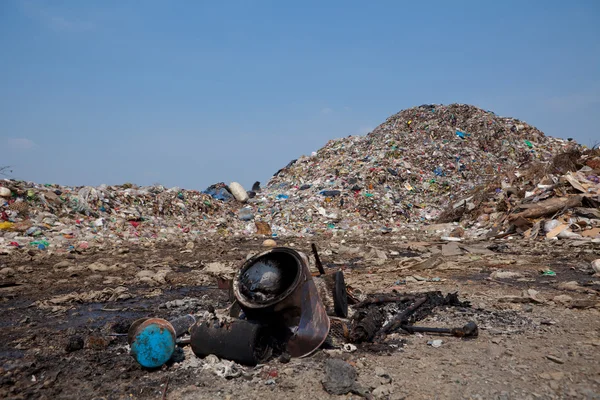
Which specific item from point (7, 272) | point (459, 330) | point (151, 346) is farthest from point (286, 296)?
point (7, 272)

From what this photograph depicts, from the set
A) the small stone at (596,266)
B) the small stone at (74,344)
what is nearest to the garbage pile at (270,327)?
the small stone at (74,344)

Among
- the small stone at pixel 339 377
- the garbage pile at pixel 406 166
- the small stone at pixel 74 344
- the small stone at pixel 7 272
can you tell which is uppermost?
the garbage pile at pixel 406 166

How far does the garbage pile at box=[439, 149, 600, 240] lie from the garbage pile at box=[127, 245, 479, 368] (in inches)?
241

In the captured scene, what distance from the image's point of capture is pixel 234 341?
8.86 ft

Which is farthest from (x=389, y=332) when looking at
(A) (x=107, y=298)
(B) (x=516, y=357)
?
(A) (x=107, y=298)

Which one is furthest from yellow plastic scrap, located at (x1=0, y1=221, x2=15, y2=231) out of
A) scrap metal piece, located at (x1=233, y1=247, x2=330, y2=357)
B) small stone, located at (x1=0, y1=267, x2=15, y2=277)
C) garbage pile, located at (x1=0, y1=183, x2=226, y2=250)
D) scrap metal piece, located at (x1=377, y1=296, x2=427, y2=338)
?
scrap metal piece, located at (x1=377, y1=296, x2=427, y2=338)

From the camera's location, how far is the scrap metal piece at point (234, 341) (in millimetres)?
2684

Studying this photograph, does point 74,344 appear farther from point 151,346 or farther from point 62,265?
point 62,265

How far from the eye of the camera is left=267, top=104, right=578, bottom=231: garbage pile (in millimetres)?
12938

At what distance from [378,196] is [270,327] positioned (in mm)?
11154

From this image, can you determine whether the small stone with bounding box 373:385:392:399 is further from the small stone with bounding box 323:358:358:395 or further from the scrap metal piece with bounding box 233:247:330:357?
the scrap metal piece with bounding box 233:247:330:357

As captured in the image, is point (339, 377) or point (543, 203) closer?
point (339, 377)

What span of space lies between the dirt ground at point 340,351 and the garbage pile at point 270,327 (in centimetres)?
10

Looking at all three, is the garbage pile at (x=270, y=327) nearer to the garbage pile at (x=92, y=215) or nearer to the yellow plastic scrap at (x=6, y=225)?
the garbage pile at (x=92, y=215)
